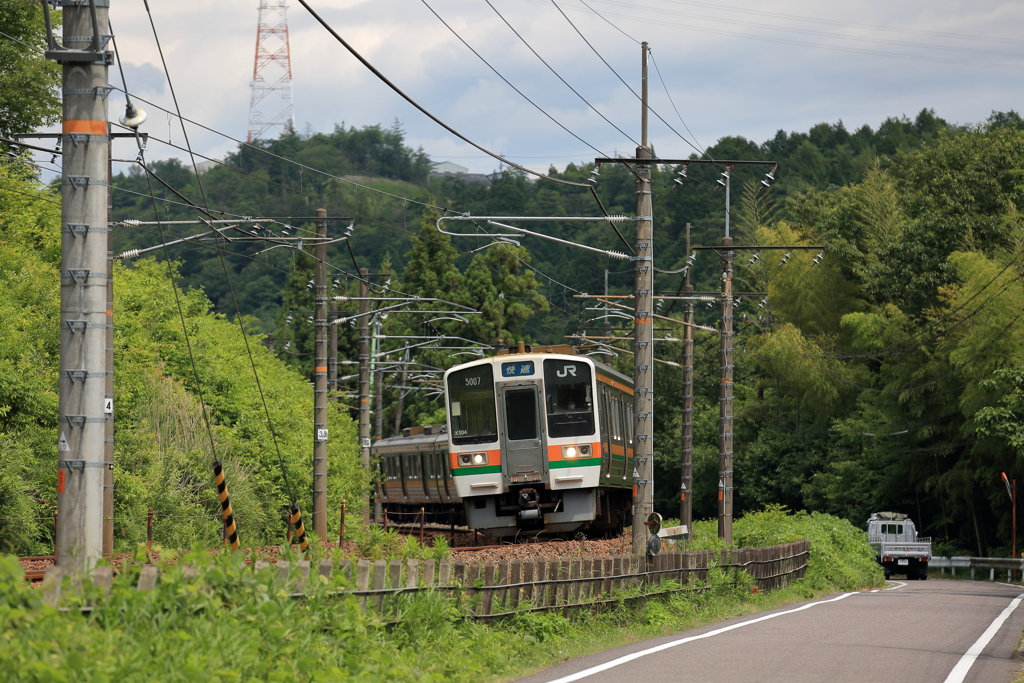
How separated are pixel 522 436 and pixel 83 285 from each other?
13.1m

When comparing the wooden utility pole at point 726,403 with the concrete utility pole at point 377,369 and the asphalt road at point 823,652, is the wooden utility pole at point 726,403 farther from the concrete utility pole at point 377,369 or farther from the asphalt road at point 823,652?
the concrete utility pole at point 377,369

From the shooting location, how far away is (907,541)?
129 feet

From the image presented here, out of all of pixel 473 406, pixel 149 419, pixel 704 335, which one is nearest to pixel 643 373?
pixel 473 406

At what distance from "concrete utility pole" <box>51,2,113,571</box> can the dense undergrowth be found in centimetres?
138

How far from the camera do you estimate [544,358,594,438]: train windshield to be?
2133 centimetres

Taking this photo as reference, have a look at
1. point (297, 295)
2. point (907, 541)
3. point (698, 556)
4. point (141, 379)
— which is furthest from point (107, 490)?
point (297, 295)

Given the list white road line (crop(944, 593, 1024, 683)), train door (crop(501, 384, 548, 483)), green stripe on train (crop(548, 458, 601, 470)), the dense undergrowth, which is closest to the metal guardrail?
green stripe on train (crop(548, 458, 601, 470))

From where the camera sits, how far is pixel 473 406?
2167cm

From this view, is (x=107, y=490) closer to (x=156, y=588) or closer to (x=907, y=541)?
(x=156, y=588)

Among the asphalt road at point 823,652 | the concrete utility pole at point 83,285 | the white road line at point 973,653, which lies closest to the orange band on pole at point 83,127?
the concrete utility pole at point 83,285

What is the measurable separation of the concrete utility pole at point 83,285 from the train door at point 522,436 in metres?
12.8

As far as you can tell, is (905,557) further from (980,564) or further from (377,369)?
(377,369)

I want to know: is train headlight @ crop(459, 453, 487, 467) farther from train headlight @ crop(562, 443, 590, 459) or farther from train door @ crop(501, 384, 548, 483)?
train headlight @ crop(562, 443, 590, 459)

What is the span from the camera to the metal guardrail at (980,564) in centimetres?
3597
